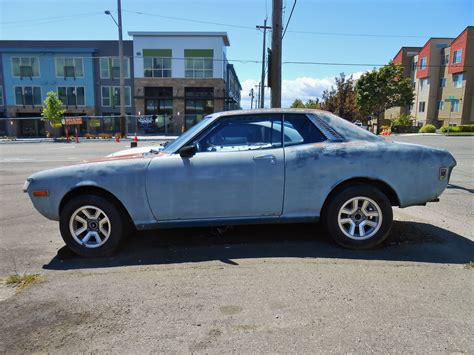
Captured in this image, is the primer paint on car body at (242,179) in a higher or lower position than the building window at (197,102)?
lower

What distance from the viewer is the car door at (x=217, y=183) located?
13.6ft

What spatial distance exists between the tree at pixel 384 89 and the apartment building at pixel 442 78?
4.95 m

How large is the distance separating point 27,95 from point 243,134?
1989 inches

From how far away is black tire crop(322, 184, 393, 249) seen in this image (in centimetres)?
426

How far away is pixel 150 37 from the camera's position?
44.4 m

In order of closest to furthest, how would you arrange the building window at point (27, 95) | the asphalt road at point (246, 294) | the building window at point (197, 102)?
the asphalt road at point (246, 294), the building window at point (197, 102), the building window at point (27, 95)

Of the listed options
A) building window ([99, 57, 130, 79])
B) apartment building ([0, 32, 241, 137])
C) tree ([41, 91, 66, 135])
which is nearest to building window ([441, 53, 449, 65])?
apartment building ([0, 32, 241, 137])

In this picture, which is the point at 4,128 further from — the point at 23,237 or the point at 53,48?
the point at 23,237

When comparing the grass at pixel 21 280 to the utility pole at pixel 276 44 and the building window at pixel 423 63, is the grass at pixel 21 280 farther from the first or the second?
the building window at pixel 423 63

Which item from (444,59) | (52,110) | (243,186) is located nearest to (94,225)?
(243,186)

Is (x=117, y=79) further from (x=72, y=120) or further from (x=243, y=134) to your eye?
(x=243, y=134)

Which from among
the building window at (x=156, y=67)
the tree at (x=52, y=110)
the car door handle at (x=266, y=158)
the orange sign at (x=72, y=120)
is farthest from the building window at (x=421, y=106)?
the car door handle at (x=266, y=158)

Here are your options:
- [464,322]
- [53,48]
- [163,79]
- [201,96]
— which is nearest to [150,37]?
[163,79]

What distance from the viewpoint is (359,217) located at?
4.32 meters
